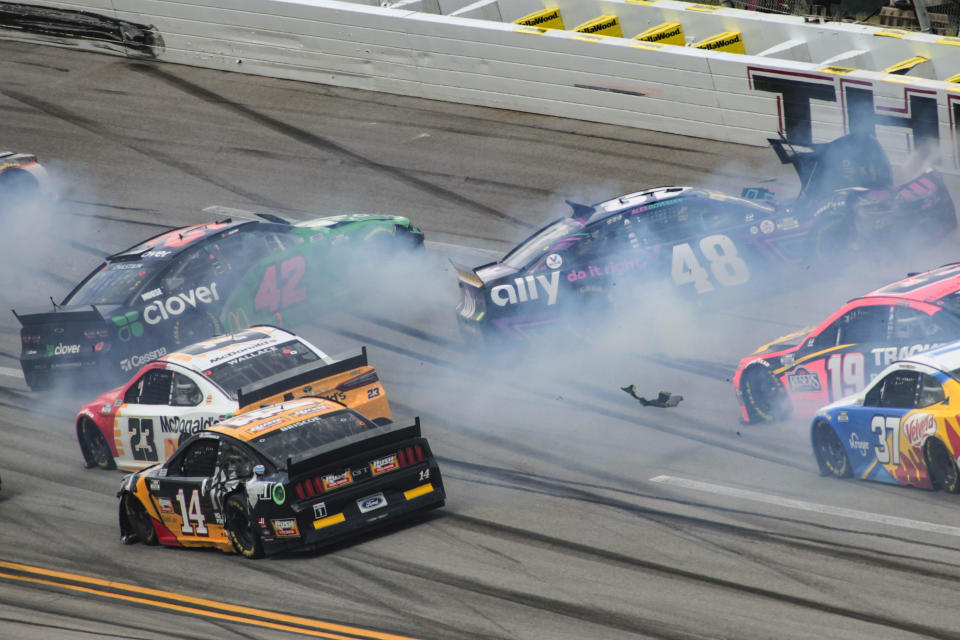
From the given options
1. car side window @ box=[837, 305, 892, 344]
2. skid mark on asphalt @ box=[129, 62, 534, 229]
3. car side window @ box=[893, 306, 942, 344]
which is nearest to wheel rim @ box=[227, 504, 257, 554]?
car side window @ box=[837, 305, 892, 344]

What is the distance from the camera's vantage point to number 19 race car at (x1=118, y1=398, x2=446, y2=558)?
Result: 35.9ft

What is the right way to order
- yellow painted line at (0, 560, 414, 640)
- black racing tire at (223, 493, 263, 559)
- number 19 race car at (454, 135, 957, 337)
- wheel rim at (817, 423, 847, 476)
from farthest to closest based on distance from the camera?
number 19 race car at (454, 135, 957, 337)
wheel rim at (817, 423, 847, 476)
black racing tire at (223, 493, 263, 559)
yellow painted line at (0, 560, 414, 640)

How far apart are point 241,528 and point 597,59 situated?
526 inches

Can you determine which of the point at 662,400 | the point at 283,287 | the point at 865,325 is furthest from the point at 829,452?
the point at 283,287

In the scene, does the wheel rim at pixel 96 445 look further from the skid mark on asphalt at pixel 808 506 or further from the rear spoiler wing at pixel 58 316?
the skid mark on asphalt at pixel 808 506

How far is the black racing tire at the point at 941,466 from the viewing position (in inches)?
420

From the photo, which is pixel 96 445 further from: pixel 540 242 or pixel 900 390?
pixel 900 390

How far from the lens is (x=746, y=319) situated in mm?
15930

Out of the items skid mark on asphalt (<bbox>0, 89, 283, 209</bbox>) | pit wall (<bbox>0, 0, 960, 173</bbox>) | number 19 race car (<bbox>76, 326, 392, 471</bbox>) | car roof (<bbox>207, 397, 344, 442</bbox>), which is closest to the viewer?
car roof (<bbox>207, 397, 344, 442</bbox>)

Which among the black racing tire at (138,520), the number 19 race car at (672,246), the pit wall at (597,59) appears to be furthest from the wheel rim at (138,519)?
the pit wall at (597,59)

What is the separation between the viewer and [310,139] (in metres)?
23.8

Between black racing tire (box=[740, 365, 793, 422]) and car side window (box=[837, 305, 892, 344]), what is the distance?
0.87 metres

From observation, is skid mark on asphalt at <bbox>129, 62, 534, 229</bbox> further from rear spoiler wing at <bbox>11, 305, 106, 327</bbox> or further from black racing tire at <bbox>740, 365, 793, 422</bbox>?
black racing tire at <bbox>740, 365, 793, 422</bbox>

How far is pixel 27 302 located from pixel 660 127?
10.2 m
